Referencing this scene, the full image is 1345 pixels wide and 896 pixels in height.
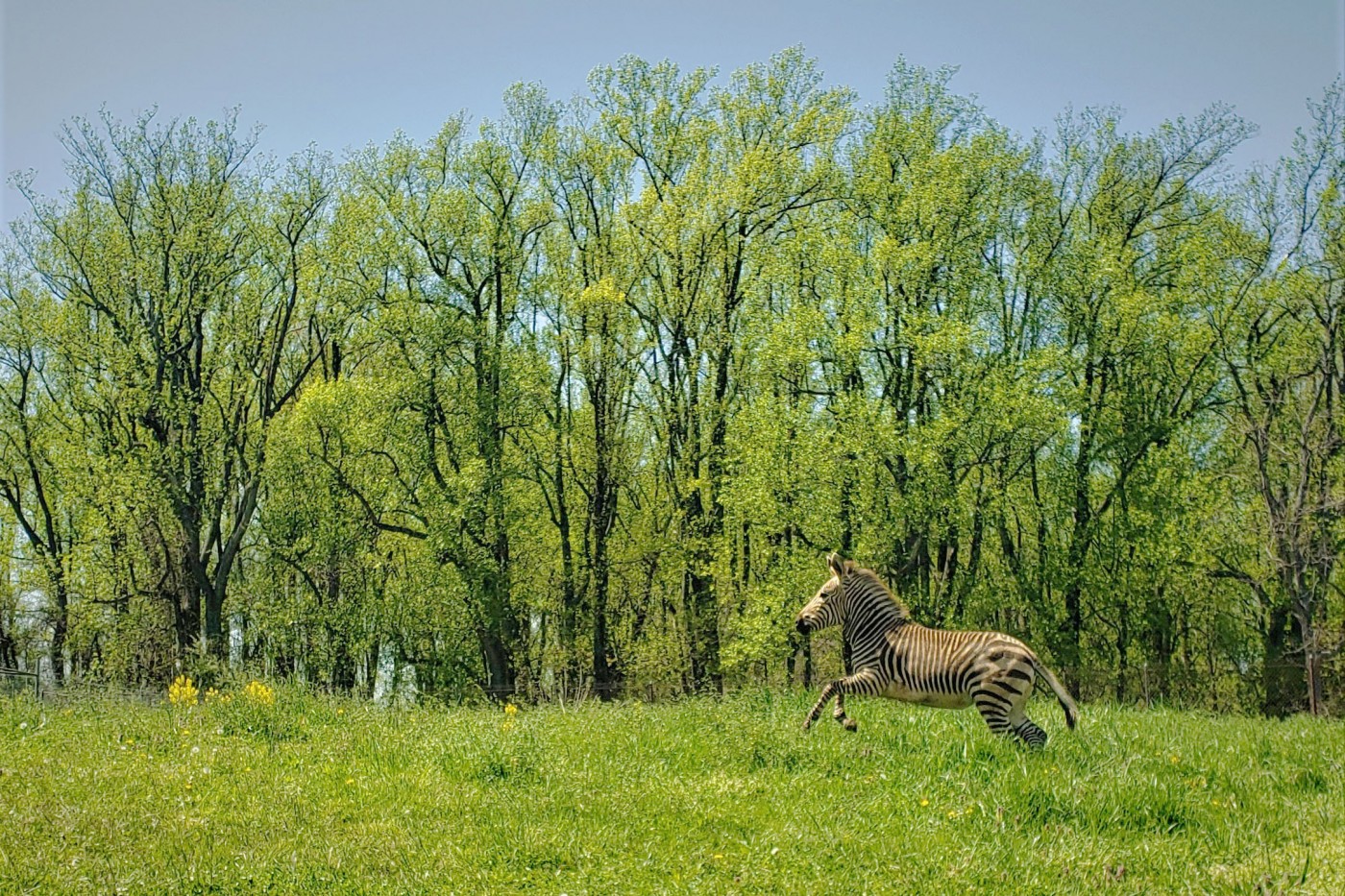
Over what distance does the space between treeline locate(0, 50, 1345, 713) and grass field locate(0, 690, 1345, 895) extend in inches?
638

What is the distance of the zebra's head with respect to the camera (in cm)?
1340

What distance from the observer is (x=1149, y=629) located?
33094 millimetres

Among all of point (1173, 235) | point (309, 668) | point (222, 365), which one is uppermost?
point (1173, 235)

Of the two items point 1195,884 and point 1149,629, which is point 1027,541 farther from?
point 1195,884

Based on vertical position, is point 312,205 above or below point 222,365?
above

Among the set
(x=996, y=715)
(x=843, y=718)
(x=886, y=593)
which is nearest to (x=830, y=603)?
(x=886, y=593)

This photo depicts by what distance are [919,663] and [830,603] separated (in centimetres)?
167

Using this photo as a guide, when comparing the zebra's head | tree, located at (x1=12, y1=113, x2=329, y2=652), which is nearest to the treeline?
tree, located at (x1=12, y1=113, x2=329, y2=652)

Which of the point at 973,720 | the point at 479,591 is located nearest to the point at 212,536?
the point at 479,591

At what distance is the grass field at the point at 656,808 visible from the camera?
7672 millimetres

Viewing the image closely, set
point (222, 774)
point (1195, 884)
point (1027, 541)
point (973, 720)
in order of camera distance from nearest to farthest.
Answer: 1. point (1195, 884)
2. point (222, 774)
3. point (973, 720)
4. point (1027, 541)

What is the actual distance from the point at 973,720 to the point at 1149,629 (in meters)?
23.1

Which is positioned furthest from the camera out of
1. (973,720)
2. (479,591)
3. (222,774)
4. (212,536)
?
(212,536)

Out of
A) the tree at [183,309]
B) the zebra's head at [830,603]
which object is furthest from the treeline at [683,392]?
the zebra's head at [830,603]
